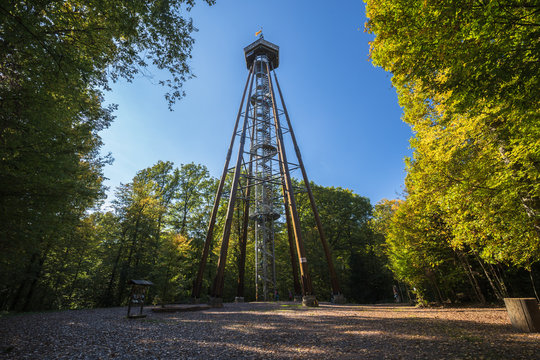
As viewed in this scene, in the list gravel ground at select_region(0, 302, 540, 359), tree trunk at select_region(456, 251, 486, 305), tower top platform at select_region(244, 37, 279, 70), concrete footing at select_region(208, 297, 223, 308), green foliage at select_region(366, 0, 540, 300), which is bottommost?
gravel ground at select_region(0, 302, 540, 359)

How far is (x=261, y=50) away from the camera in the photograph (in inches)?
801

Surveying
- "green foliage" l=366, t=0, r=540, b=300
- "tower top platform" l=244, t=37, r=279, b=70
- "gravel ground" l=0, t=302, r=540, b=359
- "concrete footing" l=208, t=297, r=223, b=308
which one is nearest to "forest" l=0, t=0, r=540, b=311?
"green foliage" l=366, t=0, r=540, b=300

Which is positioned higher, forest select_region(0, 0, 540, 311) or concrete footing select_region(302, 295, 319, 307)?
forest select_region(0, 0, 540, 311)

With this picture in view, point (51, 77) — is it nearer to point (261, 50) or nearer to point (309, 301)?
point (309, 301)

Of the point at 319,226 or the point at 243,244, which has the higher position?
the point at 319,226

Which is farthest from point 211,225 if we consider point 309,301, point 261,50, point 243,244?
point 261,50

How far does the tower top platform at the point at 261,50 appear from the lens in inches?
791

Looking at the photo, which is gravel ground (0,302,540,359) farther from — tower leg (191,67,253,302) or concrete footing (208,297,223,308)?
tower leg (191,67,253,302)

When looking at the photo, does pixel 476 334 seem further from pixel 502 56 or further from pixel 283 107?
pixel 283 107

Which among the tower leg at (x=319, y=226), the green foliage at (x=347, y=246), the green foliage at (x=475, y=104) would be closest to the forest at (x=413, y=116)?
the green foliage at (x=475, y=104)

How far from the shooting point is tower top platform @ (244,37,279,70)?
20.1m

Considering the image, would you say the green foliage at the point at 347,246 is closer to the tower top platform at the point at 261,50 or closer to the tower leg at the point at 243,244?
the tower leg at the point at 243,244

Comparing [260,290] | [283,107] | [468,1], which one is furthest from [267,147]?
[468,1]

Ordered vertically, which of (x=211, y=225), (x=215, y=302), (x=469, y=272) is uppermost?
(x=211, y=225)
